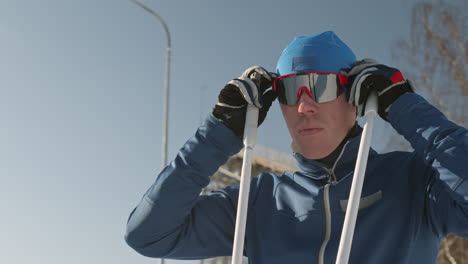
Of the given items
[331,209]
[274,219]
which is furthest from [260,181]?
[331,209]

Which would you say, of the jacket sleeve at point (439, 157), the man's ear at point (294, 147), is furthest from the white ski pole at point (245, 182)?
the jacket sleeve at point (439, 157)

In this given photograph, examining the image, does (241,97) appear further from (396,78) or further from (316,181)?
(396,78)

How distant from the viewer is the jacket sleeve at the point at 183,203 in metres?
1.99

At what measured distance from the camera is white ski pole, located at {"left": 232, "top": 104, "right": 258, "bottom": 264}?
168 centimetres

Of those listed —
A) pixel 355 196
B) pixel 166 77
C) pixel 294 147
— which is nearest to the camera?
pixel 355 196

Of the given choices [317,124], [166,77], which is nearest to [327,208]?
[317,124]

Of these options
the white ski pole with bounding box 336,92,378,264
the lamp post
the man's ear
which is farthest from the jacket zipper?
the lamp post

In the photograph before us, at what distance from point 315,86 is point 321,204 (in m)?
0.47

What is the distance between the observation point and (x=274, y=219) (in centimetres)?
204

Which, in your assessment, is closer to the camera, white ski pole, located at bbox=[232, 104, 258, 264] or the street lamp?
white ski pole, located at bbox=[232, 104, 258, 264]

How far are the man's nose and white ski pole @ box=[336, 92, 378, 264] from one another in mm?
256

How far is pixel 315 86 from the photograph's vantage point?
6.52 ft

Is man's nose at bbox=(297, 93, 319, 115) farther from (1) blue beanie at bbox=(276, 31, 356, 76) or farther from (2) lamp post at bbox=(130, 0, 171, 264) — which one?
(2) lamp post at bbox=(130, 0, 171, 264)

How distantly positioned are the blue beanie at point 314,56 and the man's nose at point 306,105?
11 centimetres
